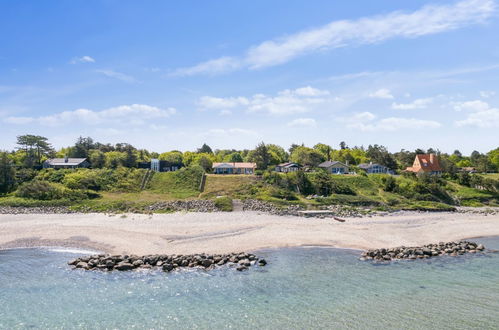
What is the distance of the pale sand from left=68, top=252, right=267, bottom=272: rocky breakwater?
8.47ft

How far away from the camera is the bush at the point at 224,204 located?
193ft

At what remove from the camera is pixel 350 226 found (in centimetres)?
4672

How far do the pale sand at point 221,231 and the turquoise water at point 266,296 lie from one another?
5.83m

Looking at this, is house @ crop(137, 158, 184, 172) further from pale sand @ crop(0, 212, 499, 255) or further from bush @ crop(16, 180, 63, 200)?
pale sand @ crop(0, 212, 499, 255)

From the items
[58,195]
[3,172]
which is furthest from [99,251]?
[3,172]

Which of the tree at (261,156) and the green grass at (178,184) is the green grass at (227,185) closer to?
the green grass at (178,184)

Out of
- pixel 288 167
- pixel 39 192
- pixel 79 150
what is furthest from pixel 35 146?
pixel 288 167

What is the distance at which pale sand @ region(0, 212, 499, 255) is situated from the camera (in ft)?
122

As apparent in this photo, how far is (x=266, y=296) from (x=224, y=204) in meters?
37.5

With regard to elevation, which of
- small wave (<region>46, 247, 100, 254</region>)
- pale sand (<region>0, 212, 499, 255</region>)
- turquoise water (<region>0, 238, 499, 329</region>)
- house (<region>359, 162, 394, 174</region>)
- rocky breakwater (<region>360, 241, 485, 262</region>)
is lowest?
turquoise water (<region>0, 238, 499, 329</region>)

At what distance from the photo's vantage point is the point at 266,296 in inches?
938

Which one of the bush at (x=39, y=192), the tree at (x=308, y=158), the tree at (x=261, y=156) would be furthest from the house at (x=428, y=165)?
the bush at (x=39, y=192)

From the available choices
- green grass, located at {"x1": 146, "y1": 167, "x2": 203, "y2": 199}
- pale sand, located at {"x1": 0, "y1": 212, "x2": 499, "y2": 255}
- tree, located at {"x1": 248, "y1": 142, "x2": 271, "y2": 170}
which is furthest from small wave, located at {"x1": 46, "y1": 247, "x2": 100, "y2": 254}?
tree, located at {"x1": 248, "y1": 142, "x2": 271, "y2": 170}

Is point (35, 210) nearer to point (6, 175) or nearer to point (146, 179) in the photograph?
point (6, 175)
